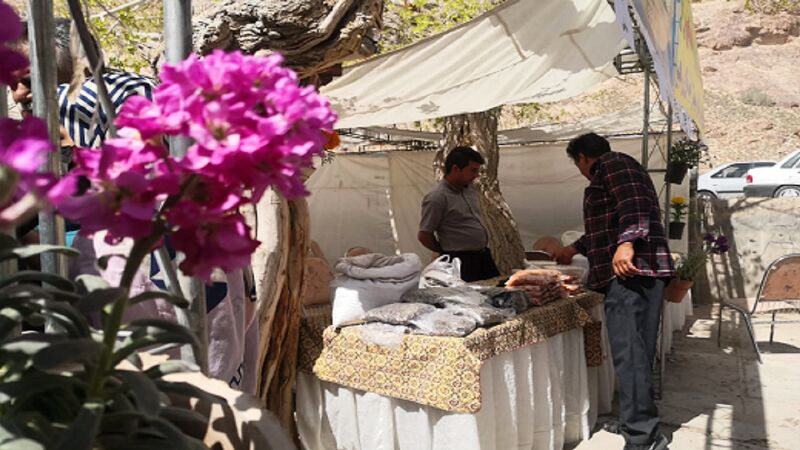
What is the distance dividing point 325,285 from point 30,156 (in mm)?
3608

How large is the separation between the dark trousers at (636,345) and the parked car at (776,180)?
15.5 m

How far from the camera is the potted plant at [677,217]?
323 inches

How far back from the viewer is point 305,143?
653 mm

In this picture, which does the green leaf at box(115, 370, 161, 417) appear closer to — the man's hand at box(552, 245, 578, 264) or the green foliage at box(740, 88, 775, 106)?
the man's hand at box(552, 245, 578, 264)

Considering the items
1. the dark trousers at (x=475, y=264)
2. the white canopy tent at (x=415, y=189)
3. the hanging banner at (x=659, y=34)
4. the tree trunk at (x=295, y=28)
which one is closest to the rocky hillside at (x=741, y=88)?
the white canopy tent at (x=415, y=189)

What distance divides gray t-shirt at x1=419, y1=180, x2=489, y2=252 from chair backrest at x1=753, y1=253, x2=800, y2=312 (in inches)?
96.8

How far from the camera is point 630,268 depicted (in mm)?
3670

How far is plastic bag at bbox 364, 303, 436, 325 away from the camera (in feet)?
11.3

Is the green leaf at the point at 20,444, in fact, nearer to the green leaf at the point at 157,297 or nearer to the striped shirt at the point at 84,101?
the green leaf at the point at 157,297

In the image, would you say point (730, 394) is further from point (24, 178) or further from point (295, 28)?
point (24, 178)

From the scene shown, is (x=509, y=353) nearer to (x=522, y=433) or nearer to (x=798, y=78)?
(x=522, y=433)

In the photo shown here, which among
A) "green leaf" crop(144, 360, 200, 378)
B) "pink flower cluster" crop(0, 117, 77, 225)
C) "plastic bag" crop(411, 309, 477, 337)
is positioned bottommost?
"plastic bag" crop(411, 309, 477, 337)

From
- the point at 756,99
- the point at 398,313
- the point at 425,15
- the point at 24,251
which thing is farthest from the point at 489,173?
the point at 756,99

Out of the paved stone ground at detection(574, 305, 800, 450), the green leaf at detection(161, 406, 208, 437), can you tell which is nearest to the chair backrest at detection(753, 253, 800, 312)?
the paved stone ground at detection(574, 305, 800, 450)
